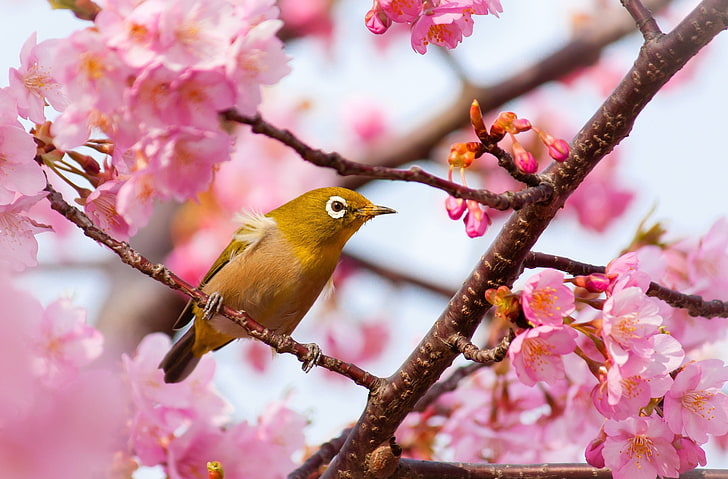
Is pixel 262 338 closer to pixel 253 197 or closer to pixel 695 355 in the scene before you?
pixel 695 355

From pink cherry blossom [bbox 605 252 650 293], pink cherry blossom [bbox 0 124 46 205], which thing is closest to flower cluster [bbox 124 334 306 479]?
pink cherry blossom [bbox 0 124 46 205]

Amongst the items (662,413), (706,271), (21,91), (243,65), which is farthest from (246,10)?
(706,271)

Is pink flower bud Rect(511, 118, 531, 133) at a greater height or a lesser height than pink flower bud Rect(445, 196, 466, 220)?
greater

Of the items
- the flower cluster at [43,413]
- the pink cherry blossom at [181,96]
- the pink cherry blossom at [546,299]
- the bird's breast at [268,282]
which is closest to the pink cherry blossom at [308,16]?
the bird's breast at [268,282]

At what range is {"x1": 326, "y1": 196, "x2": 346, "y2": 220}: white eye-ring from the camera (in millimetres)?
4160

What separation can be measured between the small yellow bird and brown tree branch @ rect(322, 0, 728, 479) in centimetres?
163

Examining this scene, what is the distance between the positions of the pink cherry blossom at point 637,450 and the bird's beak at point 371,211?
2.02m

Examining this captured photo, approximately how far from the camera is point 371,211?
4137 millimetres

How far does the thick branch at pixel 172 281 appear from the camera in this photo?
221 centimetres

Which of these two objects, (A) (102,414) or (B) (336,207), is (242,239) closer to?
(B) (336,207)

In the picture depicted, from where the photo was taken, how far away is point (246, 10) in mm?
1773

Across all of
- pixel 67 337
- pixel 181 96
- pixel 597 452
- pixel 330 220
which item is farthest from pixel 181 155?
pixel 330 220

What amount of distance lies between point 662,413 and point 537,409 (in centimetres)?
136

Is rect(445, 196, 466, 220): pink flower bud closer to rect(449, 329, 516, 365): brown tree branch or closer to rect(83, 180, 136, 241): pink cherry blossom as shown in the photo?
rect(449, 329, 516, 365): brown tree branch
